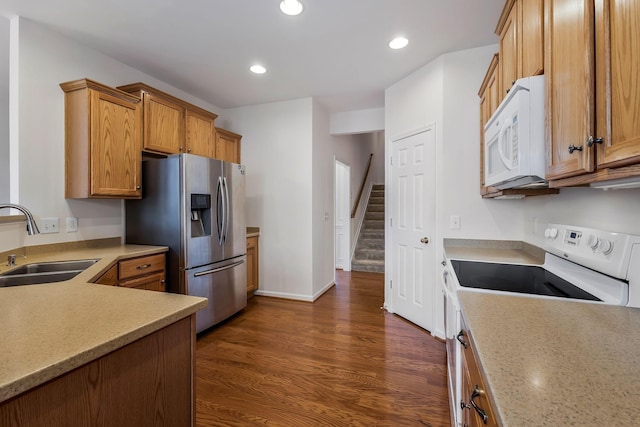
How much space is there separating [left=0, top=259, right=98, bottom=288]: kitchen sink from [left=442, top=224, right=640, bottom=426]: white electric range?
205 cm

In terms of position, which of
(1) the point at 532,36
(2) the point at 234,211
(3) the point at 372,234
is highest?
(1) the point at 532,36

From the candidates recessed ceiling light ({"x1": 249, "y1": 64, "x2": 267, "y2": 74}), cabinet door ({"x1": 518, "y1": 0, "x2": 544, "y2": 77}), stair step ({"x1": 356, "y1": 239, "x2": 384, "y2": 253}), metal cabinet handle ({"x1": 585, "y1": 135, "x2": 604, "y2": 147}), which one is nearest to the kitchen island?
metal cabinet handle ({"x1": 585, "y1": 135, "x2": 604, "y2": 147})

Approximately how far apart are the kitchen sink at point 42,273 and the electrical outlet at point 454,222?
2.71 m

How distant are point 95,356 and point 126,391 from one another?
193 mm

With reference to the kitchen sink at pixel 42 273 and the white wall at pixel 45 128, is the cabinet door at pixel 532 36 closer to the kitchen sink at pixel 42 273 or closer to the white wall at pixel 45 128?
the kitchen sink at pixel 42 273

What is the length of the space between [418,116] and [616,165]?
2.29 m

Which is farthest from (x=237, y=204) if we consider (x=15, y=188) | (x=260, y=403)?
(x=260, y=403)

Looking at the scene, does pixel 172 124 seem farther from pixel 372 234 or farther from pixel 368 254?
pixel 372 234

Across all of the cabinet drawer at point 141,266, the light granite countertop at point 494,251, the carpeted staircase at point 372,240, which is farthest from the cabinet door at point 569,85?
the carpeted staircase at point 372,240

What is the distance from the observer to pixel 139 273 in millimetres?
2268

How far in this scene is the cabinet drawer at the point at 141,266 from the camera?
214 centimetres

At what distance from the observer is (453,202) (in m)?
2.59

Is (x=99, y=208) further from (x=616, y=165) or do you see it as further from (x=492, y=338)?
(x=616, y=165)

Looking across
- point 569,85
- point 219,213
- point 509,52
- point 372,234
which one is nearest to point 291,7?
point 509,52
